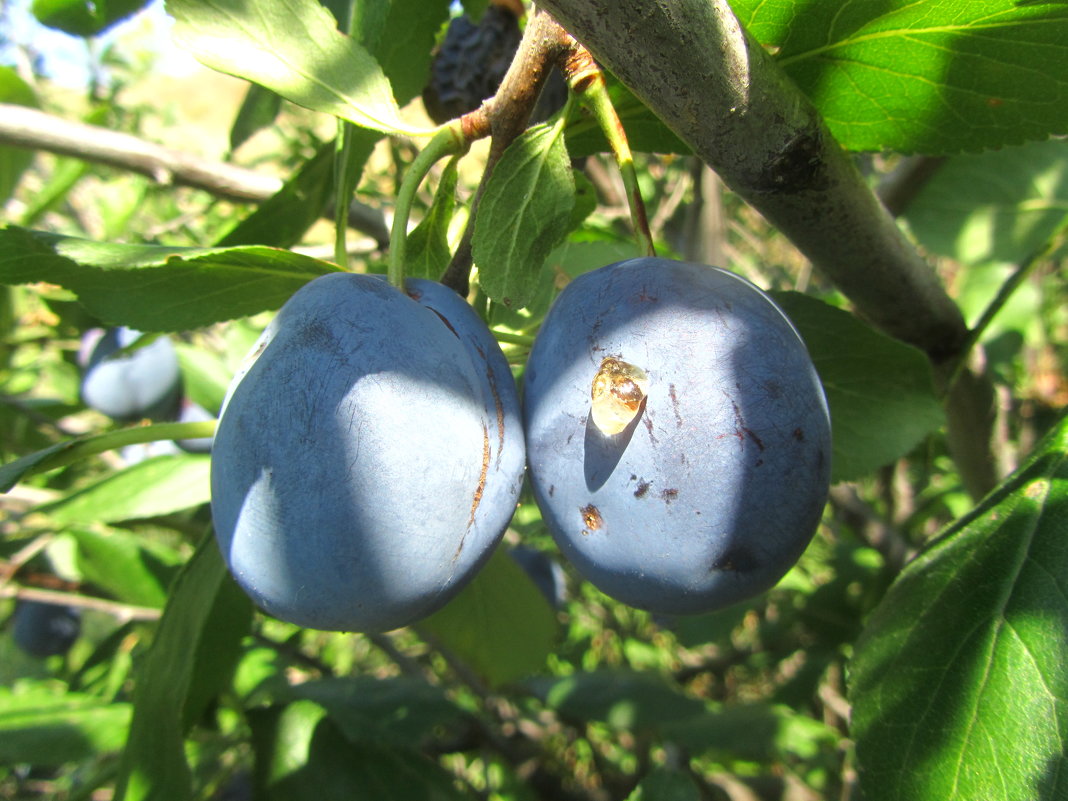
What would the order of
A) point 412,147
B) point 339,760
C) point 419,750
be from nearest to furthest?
1. point 339,760
2. point 419,750
3. point 412,147

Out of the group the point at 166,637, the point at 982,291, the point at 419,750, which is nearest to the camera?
the point at 166,637

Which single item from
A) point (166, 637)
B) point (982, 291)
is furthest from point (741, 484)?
point (982, 291)

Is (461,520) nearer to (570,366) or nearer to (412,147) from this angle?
(570,366)

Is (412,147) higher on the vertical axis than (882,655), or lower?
lower

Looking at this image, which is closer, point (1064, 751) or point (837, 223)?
point (1064, 751)

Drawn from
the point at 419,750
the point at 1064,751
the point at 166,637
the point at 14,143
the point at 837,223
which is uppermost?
the point at 837,223

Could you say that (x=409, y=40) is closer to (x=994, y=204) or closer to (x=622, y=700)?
(x=994, y=204)

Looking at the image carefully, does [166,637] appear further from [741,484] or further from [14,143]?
[14,143]

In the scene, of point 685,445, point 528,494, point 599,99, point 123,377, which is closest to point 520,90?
point 599,99
